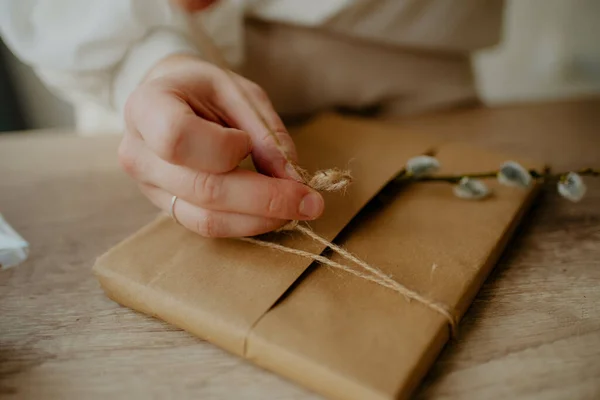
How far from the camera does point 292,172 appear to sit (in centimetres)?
44

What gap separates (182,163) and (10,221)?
0.25 meters

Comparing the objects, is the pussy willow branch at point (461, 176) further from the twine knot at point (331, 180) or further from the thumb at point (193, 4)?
the thumb at point (193, 4)

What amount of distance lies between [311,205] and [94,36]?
30 cm

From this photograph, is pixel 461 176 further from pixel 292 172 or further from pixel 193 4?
pixel 193 4

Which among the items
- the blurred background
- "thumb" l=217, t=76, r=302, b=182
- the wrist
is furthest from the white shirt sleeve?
the blurred background

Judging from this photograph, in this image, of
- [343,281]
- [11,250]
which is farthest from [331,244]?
[11,250]

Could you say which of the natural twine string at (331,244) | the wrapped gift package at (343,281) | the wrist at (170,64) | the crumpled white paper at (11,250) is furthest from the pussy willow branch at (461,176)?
the crumpled white paper at (11,250)

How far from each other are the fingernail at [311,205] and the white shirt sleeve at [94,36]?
0.24 metres

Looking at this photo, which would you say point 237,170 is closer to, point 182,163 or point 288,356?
point 182,163

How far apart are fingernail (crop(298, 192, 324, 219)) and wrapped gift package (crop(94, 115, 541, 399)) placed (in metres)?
0.03

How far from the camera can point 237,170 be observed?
42cm

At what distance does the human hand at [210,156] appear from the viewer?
39cm

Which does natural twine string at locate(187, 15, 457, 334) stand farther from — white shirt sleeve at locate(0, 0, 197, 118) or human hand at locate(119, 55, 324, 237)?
white shirt sleeve at locate(0, 0, 197, 118)

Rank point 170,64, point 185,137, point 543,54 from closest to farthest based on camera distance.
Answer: point 185,137
point 170,64
point 543,54
